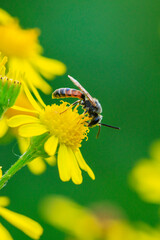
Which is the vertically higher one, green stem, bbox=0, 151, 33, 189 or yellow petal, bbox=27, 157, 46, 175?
green stem, bbox=0, 151, 33, 189

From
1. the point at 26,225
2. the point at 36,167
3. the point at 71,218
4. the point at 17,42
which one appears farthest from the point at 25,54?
the point at 26,225

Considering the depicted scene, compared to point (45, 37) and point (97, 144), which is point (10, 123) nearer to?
point (97, 144)

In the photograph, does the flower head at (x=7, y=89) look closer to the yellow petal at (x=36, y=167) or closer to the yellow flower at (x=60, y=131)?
the yellow flower at (x=60, y=131)

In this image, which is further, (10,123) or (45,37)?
(45,37)

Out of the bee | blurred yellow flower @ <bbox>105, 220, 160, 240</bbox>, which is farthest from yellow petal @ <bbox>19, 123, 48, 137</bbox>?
blurred yellow flower @ <bbox>105, 220, 160, 240</bbox>

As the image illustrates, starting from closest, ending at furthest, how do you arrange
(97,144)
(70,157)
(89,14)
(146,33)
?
(70,157)
(97,144)
(89,14)
(146,33)

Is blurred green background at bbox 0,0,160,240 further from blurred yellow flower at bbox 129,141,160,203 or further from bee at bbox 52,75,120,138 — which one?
bee at bbox 52,75,120,138

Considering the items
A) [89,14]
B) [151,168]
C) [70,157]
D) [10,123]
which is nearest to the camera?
[10,123]

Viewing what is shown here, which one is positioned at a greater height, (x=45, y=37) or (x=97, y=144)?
(x=45, y=37)

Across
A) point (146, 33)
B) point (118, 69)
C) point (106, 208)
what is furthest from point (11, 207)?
point (146, 33)
